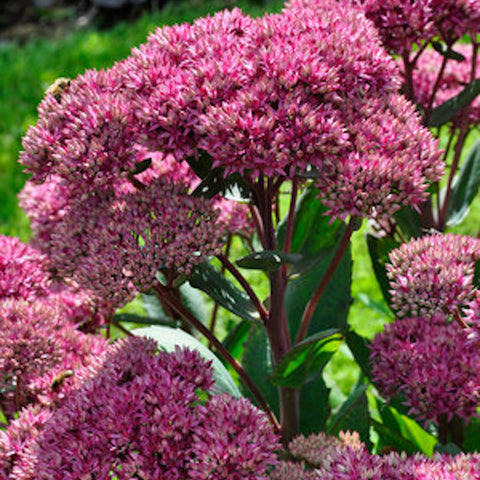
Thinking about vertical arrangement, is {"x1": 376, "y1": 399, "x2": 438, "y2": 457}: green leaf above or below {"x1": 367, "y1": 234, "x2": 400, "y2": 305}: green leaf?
below

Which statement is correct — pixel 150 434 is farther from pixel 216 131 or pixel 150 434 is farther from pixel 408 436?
pixel 408 436

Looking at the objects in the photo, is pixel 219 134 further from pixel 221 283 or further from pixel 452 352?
pixel 452 352

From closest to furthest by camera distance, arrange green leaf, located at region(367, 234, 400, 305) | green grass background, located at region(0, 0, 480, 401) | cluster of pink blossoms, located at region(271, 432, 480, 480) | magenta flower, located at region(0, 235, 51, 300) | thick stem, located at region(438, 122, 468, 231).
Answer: cluster of pink blossoms, located at region(271, 432, 480, 480) → magenta flower, located at region(0, 235, 51, 300) → green leaf, located at region(367, 234, 400, 305) → thick stem, located at region(438, 122, 468, 231) → green grass background, located at region(0, 0, 480, 401)

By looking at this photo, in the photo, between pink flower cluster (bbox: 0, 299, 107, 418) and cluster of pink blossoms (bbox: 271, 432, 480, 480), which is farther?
pink flower cluster (bbox: 0, 299, 107, 418)

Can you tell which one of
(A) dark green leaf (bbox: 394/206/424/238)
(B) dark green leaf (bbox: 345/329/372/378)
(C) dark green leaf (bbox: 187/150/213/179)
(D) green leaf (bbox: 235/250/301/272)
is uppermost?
(C) dark green leaf (bbox: 187/150/213/179)

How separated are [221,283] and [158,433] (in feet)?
1.43

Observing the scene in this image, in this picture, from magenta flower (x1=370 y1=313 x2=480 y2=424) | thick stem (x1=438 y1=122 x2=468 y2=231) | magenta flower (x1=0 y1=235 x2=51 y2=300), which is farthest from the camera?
thick stem (x1=438 y1=122 x2=468 y2=231)

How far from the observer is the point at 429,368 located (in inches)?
54.4

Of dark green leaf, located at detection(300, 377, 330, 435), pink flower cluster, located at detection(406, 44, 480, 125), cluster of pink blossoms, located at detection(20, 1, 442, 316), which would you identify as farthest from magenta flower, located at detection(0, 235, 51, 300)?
pink flower cluster, located at detection(406, 44, 480, 125)

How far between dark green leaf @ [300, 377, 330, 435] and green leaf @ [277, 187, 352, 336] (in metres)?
0.13

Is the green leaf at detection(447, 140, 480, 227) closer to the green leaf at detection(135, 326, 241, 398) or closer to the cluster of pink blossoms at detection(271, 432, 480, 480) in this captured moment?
the green leaf at detection(135, 326, 241, 398)

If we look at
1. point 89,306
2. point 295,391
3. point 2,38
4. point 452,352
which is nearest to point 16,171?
point 89,306

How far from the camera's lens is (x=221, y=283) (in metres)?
1.47

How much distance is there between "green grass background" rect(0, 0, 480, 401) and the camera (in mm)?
2962
